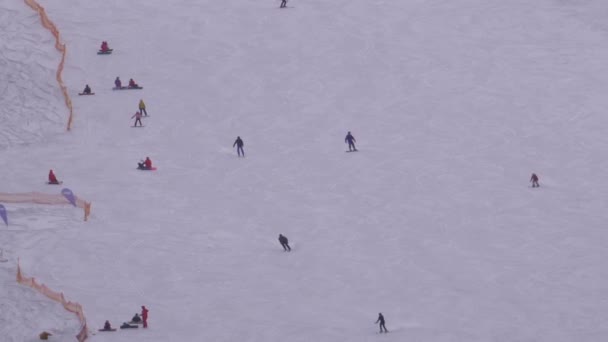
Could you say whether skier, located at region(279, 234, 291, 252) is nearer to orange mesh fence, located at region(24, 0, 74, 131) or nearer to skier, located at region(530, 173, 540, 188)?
skier, located at region(530, 173, 540, 188)

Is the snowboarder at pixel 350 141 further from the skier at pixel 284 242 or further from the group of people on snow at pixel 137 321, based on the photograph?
the group of people on snow at pixel 137 321

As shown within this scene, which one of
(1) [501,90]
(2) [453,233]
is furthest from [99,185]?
(1) [501,90]

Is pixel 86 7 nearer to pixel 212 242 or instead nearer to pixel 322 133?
pixel 322 133

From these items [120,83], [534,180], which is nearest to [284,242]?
[534,180]

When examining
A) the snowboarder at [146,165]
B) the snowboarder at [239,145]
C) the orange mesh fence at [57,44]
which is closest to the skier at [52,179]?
the snowboarder at [146,165]

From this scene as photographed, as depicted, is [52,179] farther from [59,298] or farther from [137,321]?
[137,321]
